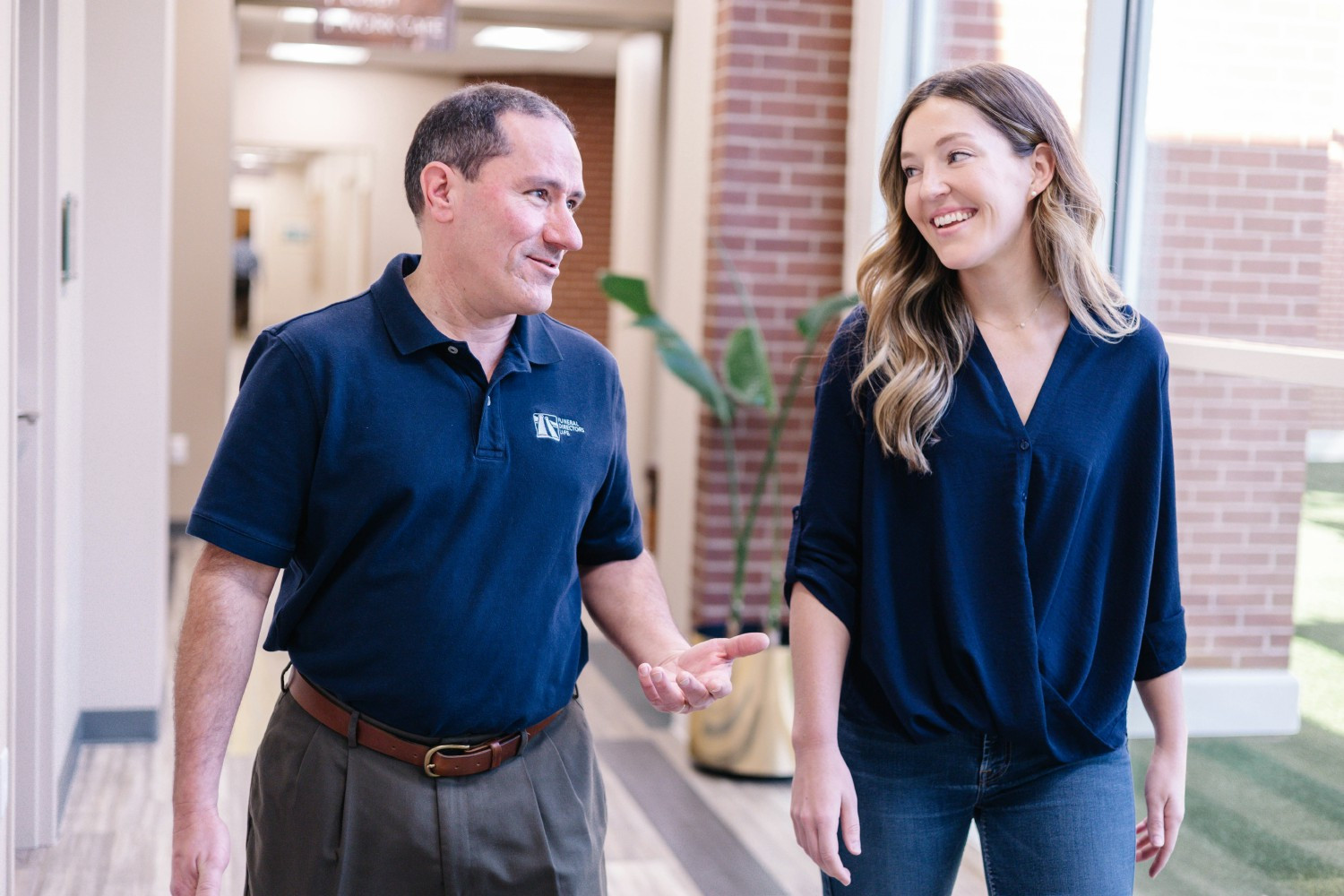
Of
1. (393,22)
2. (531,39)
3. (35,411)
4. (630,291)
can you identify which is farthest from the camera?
(531,39)

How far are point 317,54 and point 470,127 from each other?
1065cm

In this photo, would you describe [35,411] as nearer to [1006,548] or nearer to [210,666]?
[210,666]

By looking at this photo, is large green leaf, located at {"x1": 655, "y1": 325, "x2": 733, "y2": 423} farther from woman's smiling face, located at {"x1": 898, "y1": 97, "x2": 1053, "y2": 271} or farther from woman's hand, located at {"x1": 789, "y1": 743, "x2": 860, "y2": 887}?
woman's hand, located at {"x1": 789, "y1": 743, "x2": 860, "y2": 887}

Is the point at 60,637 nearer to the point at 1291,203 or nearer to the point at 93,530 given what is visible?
the point at 93,530

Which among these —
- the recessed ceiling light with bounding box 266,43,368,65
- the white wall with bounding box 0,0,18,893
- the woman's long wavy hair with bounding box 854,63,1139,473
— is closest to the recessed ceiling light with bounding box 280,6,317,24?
the recessed ceiling light with bounding box 266,43,368,65

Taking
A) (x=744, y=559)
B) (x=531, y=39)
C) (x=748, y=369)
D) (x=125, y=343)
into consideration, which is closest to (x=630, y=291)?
(x=748, y=369)

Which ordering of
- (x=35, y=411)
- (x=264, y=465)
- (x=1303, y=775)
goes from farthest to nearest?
1. (x=35, y=411)
2. (x=1303, y=775)
3. (x=264, y=465)

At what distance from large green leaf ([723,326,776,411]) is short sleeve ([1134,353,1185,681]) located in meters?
2.61

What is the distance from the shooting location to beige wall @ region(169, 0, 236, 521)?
25.0ft

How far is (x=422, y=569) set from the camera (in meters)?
1.67

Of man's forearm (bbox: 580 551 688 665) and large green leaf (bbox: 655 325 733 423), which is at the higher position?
large green leaf (bbox: 655 325 733 423)

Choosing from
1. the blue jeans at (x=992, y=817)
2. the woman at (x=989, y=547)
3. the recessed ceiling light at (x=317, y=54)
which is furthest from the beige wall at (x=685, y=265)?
the recessed ceiling light at (x=317, y=54)

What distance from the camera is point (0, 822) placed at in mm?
2781

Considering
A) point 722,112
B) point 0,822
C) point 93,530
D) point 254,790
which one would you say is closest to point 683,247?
point 722,112
